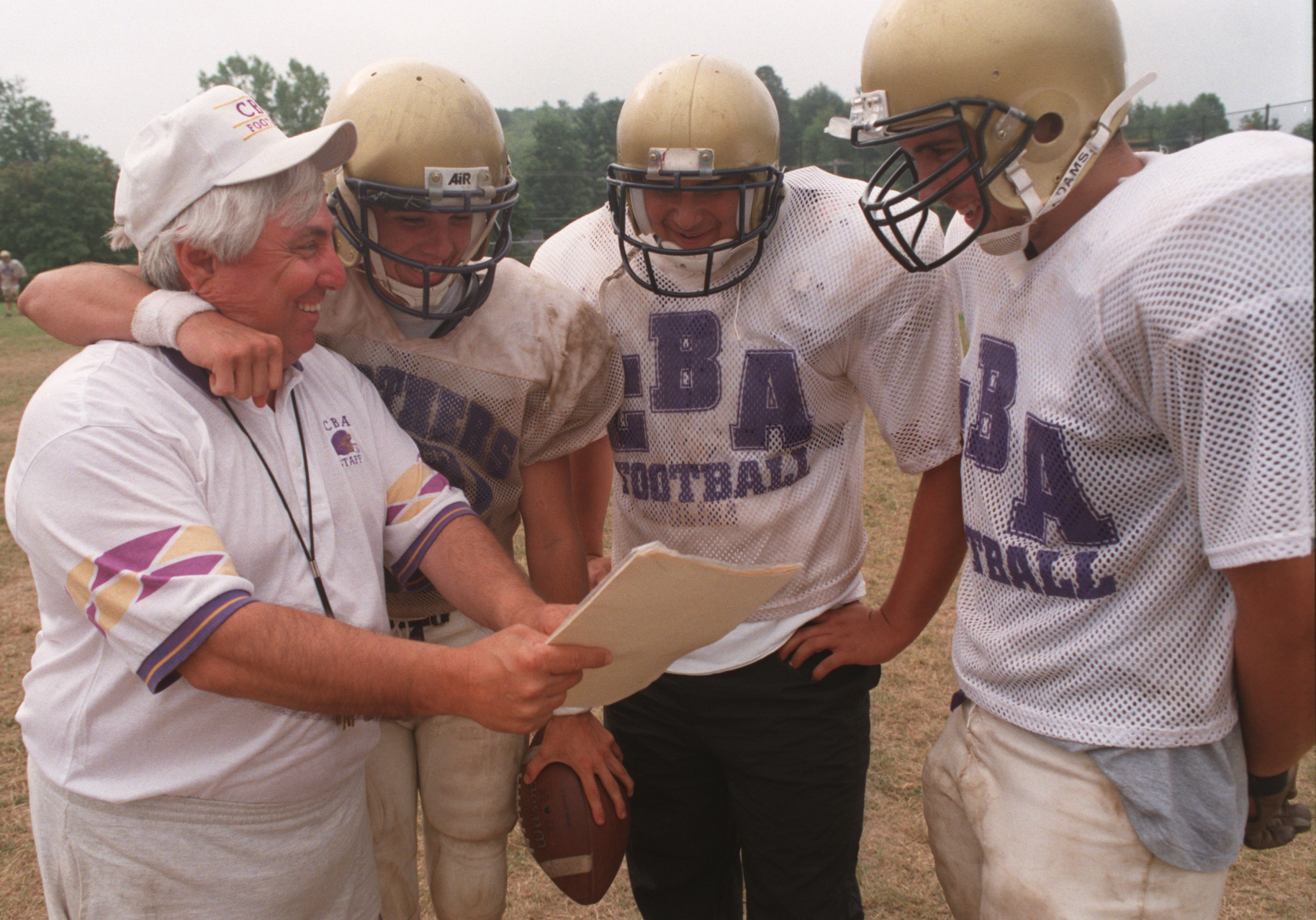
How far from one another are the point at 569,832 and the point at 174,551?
1140 mm

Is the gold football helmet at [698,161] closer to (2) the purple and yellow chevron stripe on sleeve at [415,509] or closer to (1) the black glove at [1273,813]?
(2) the purple and yellow chevron stripe on sleeve at [415,509]

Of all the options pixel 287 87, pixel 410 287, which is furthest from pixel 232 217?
pixel 287 87

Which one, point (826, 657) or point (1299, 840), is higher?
point (826, 657)

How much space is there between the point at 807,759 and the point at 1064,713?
2.57 ft

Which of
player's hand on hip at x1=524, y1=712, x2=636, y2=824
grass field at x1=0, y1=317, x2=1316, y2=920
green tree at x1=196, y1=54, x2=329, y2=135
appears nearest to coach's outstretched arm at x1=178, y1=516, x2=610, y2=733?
player's hand on hip at x1=524, y1=712, x2=636, y2=824

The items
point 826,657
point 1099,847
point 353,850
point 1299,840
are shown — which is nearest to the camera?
point 1099,847

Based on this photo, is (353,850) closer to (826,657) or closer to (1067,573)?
(826,657)

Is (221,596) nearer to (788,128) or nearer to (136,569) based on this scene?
(136,569)

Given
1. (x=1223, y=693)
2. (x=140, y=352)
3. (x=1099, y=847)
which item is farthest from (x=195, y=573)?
(x=1223, y=693)

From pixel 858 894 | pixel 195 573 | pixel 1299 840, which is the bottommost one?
pixel 1299 840

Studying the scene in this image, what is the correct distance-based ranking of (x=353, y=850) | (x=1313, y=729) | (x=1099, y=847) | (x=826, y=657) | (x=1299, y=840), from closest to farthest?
(x=1313, y=729)
(x=1099, y=847)
(x=353, y=850)
(x=826, y=657)
(x=1299, y=840)

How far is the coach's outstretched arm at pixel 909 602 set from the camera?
236cm

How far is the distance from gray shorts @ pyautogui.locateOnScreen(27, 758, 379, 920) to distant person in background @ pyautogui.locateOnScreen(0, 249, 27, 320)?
26.2 m

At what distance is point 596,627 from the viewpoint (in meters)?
1.64
